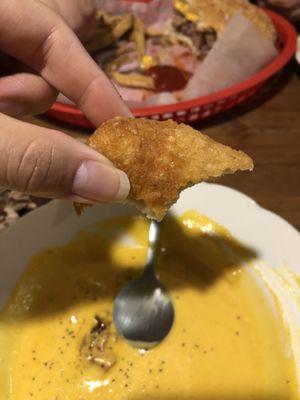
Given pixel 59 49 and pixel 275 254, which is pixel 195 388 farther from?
pixel 59 49

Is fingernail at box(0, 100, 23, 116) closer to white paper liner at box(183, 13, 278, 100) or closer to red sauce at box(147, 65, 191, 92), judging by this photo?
white paper liner at box(183, 13, 278, 100)

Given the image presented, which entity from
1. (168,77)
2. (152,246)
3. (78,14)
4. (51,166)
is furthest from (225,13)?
(51,166)

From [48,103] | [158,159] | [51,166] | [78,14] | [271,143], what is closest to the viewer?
[51,166]

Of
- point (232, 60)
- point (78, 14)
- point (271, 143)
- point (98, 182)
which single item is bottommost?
point (271, 143)

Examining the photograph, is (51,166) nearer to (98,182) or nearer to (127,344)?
(98,182)

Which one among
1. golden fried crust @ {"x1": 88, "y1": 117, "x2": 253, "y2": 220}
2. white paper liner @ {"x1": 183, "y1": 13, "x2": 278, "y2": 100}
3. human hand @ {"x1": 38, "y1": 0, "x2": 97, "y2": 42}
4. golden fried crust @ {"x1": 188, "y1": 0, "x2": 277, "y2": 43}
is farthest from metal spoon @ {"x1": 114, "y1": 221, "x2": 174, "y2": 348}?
golden fried crust @ {"x1": 188, "y1": 0, "x2": 277, "y2": 43}

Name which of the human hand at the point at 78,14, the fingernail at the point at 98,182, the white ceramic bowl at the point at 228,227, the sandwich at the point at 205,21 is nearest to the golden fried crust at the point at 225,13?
the sandwich at the point at 205,21

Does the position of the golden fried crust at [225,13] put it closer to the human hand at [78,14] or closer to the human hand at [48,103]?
the human hand at [78,14]
